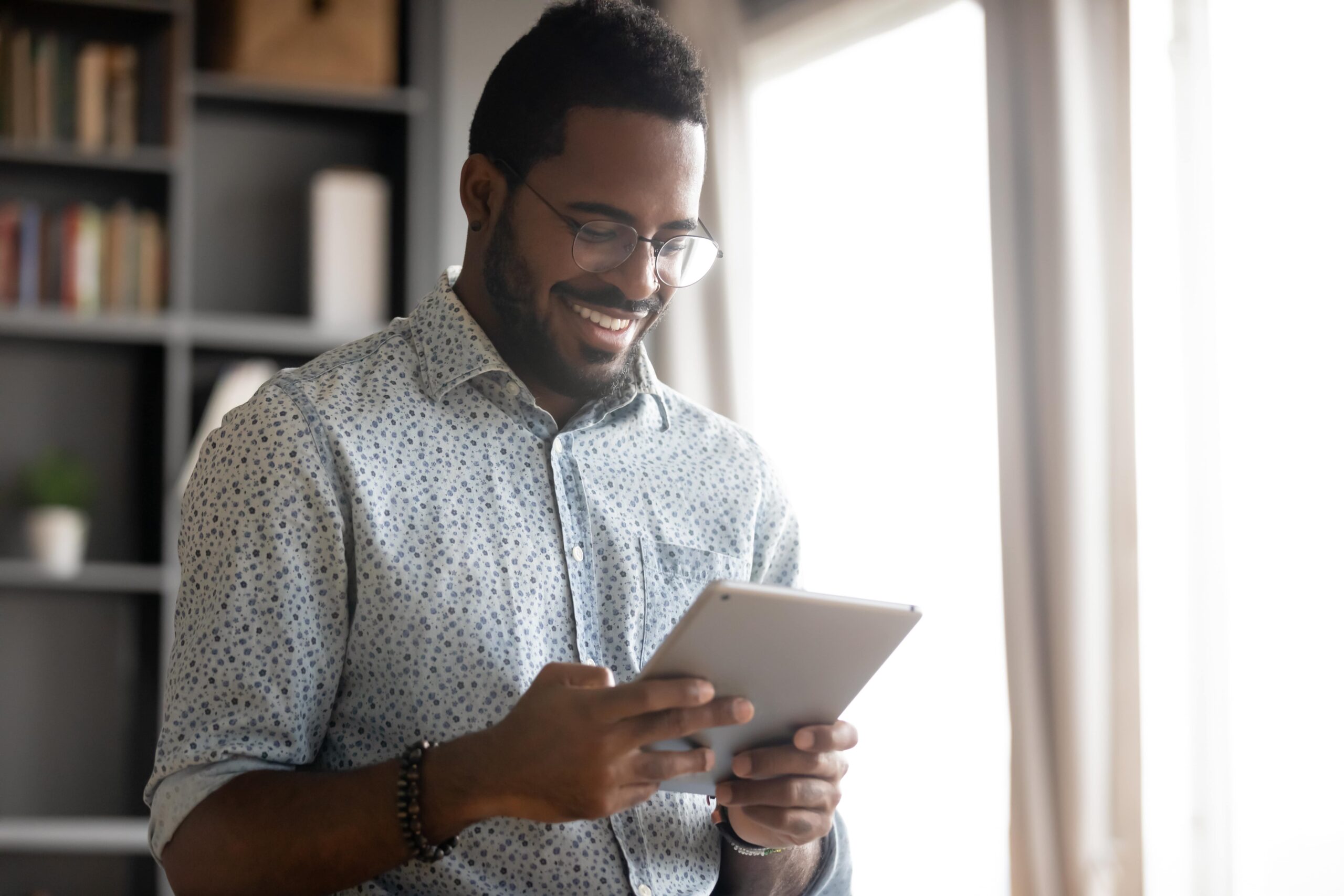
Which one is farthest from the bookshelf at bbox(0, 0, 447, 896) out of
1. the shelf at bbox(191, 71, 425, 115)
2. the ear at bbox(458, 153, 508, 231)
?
the ear at bbox(458, 153, 508, 231)

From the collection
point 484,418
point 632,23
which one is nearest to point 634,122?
point 632,23

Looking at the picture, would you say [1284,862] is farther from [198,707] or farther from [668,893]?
[198,707]

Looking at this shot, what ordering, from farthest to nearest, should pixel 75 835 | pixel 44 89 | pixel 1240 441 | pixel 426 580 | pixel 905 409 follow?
pixel 44 89
pixel 75 835
pixel 905 409
pixel 1240 441
pixel 426 580

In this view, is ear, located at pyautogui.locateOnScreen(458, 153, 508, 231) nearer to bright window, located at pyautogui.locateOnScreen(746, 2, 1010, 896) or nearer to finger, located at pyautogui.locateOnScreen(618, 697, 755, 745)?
finger, located at pyautogui.locateOnScreen(618, 697, 755, 745)

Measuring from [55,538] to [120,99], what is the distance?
3.65ft

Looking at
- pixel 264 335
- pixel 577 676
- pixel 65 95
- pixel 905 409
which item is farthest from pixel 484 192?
pixel 65 95

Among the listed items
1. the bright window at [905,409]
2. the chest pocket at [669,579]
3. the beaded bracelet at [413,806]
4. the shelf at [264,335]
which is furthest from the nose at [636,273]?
the shelf at [264,335]

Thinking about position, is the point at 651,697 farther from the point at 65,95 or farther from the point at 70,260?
the point at 65,95

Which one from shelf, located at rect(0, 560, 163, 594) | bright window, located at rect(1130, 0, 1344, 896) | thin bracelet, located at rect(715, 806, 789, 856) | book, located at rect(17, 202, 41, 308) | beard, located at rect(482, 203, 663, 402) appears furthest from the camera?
book, located at rect(17, 202, 41, 308)

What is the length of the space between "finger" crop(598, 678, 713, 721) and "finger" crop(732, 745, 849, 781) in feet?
0.65

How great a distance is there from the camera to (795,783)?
50.4 inches

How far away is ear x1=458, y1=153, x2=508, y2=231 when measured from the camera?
5.19ft

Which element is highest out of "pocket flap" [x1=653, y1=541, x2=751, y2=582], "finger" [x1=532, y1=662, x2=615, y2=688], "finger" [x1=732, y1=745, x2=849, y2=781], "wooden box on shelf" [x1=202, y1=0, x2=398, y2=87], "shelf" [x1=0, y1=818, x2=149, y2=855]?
"wooden box on shelf" [x1=202, y1=0, x2=398, y2=87]

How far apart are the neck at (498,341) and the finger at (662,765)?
0.49m
